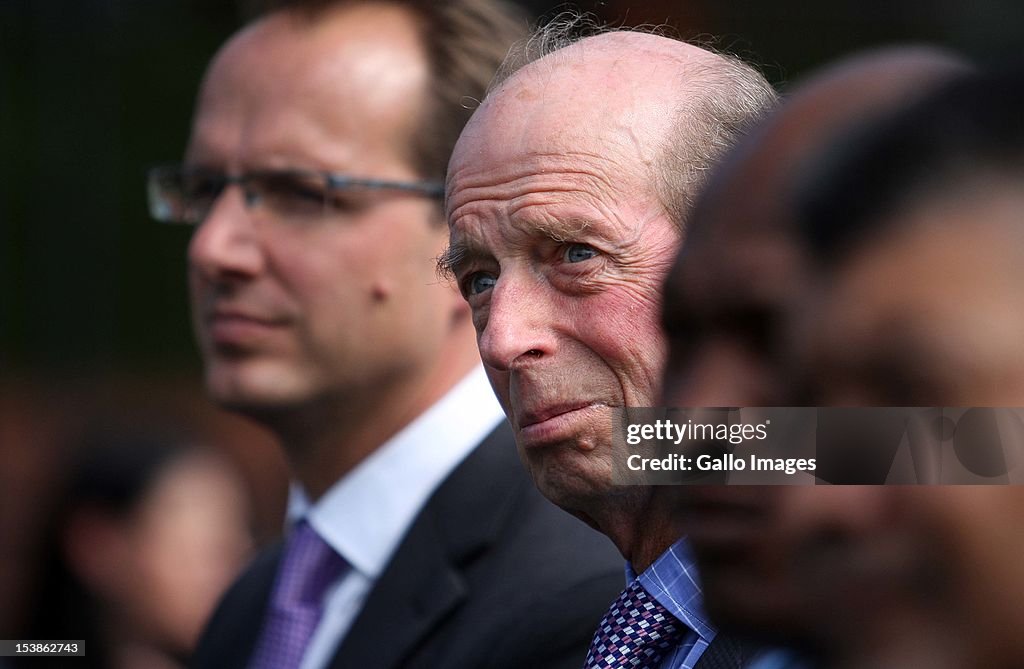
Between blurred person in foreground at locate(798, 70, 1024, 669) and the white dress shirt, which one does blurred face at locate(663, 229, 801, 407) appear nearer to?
blurred person in foreground at locate(798, 70, 1024, 669)

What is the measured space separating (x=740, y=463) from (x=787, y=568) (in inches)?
4.0

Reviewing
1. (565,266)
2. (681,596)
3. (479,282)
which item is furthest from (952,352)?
(479,282)

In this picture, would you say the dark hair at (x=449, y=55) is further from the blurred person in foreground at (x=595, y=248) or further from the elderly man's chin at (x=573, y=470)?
the elderly man's chin at (x=573, y=470)

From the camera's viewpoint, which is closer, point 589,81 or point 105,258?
point 589,81

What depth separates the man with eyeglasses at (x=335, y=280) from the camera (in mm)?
3492

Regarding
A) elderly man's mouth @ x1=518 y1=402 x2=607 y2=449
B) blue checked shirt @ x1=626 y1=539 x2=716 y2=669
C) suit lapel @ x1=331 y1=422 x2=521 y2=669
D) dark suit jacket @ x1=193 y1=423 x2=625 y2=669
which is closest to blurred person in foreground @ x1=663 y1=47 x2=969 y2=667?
blue checked shirt @ x1=626 y1=539 x2=716 y2=669

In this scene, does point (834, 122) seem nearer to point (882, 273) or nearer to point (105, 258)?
point (882, 273)

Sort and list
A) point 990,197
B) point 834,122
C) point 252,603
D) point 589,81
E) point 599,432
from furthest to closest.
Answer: point 252,603
point 589,81
point 599,432
point 834,122
point 990,197

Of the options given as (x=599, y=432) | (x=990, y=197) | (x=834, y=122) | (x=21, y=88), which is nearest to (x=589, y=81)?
(x=599, y=432)

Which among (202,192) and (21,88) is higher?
(21,88)

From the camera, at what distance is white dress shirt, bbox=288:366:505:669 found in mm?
3383

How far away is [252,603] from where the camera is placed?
12.7 ft

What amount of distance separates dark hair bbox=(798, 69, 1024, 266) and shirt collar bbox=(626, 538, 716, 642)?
0.97 m

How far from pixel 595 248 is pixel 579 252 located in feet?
0.09
